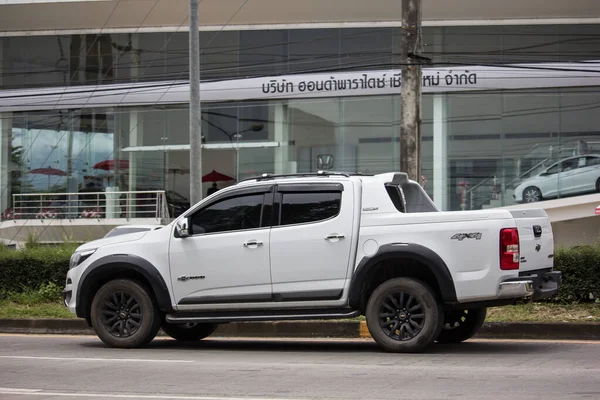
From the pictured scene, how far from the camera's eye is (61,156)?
29516 millimetres

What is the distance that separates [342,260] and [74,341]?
4.61m

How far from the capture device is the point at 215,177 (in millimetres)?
28062

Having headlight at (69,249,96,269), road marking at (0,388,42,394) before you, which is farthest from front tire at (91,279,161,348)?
road marking at (0,388,42,394)

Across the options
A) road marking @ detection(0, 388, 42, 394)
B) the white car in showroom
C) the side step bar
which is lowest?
road marking @ detection(0, 388, 42, 394)

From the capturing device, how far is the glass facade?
25.7m

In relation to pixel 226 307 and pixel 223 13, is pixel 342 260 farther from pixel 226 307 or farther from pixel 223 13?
pixel 223 13

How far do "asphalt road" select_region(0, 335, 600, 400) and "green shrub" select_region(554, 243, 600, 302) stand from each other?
195 cm

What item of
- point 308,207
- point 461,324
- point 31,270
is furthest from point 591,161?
point 308,207

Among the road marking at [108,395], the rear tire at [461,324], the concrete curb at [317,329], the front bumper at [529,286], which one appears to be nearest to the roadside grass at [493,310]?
the concrete curb at [317,329]

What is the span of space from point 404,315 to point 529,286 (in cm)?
142

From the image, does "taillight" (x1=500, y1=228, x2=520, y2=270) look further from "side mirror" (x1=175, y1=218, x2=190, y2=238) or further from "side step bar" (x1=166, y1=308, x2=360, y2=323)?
"side mirror" (x1=175, y1=218, x2=190, y2=238)

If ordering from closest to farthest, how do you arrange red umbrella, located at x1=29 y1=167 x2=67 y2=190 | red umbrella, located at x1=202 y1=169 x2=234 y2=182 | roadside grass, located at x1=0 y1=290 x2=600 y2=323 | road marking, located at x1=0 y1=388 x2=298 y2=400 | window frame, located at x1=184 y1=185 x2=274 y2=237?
road marking, located at x1=0 y1=388 x2=298 y2=400 < window frame, located at x1=184 y1=185 x2=274 y2=237 < roadside grass, located at x1=0 y1=290 x2=600 y2=323 < red umbrella, located at x1=202 y1=169 x2=234 y2=182 < red umbrella, located at x1=29 y1=167 x2=67 y2=190

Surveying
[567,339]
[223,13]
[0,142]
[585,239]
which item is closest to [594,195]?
[585,239]

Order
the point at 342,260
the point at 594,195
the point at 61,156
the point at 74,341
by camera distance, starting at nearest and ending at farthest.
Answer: the point at 342,260
the point at 74,341
the point at 594,195
the point at 61,156
